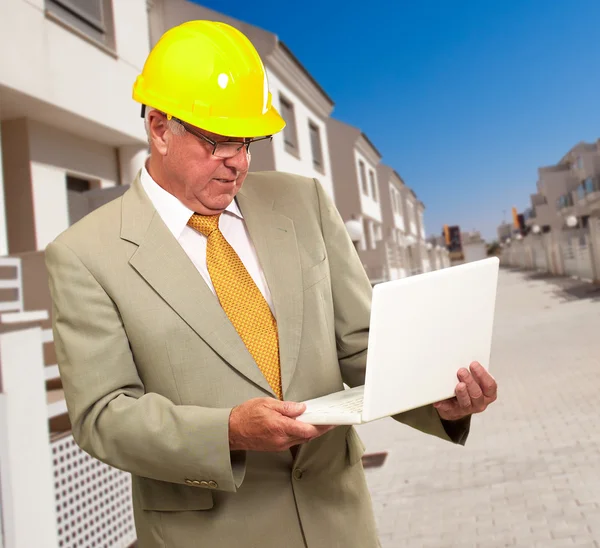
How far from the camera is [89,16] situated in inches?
320

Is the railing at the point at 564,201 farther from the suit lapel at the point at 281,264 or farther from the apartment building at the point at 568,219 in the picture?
the suit lapel at the point at 281,264

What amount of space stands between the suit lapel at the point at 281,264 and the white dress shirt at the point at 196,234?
0.05 meters

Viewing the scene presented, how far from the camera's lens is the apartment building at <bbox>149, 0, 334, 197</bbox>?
41.7 feet

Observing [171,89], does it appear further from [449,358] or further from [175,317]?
[449,358]

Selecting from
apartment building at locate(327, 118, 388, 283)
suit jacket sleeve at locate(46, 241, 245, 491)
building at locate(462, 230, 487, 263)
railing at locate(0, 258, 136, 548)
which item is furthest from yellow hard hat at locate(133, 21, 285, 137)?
building at locate(462, 230, 487, 263)

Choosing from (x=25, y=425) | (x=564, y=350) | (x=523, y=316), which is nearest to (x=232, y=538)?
(x=25, y=425)

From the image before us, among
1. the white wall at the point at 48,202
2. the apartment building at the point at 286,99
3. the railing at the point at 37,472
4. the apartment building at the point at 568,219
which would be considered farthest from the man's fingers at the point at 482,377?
the apartment building at the point at 568,219

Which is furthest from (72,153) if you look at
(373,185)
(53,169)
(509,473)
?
(373,185)

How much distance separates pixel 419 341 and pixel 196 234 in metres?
0.71

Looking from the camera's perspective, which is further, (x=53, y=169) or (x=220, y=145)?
(x=53, y=169)

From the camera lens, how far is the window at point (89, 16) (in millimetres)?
7559

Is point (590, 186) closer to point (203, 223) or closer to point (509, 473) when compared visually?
point (509, 473)

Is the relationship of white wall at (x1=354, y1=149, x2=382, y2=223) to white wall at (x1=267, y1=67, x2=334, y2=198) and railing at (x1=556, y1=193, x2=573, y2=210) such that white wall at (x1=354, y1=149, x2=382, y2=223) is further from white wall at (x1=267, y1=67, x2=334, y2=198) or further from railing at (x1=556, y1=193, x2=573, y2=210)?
railing at (x1=556, y1=193, x2=573, y2=210)

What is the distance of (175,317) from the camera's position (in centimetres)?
159
